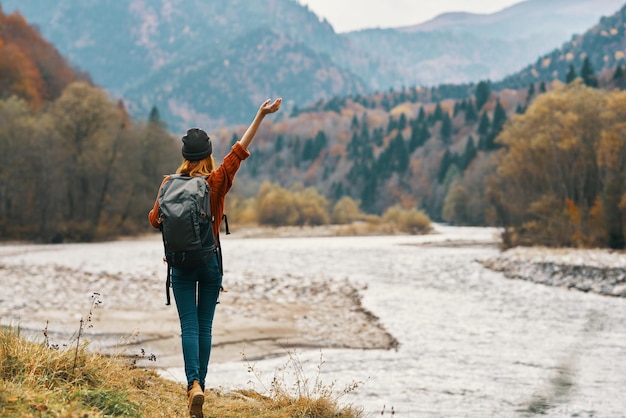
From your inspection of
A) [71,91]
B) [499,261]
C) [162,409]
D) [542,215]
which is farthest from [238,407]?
[71,91]

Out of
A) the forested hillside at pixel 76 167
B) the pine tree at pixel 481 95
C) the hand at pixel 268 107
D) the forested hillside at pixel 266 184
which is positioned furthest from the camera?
the pine tree at pixel 481 95

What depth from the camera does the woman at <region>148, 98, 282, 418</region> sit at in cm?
544

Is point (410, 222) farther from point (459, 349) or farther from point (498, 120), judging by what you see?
point (459, 349)

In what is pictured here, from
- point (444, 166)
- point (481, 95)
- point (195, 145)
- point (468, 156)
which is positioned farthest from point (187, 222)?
point (481, 95)

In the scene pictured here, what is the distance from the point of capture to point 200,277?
5.48 meters

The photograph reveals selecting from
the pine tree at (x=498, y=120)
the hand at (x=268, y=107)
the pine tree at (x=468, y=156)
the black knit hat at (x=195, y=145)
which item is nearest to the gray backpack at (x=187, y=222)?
the black knit hat at (x=195, y=145)

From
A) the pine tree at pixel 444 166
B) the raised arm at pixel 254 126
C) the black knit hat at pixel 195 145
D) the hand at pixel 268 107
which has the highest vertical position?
the pine tree at pixel 444 166

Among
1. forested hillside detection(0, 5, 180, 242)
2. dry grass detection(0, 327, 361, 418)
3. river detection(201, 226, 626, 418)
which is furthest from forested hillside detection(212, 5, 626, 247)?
dry grass detection(0, 327, 361, 418)

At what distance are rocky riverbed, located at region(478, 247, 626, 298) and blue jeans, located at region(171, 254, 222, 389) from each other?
70.7 ft

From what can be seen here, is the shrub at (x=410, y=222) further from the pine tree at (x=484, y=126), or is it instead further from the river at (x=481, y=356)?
the pine tree at (x=484, y=126)

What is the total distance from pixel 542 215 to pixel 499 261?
692 centimetres

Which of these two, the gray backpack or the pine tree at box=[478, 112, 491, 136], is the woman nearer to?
the gray backpack

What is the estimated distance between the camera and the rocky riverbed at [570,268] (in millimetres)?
25922

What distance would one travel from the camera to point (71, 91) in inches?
2132
